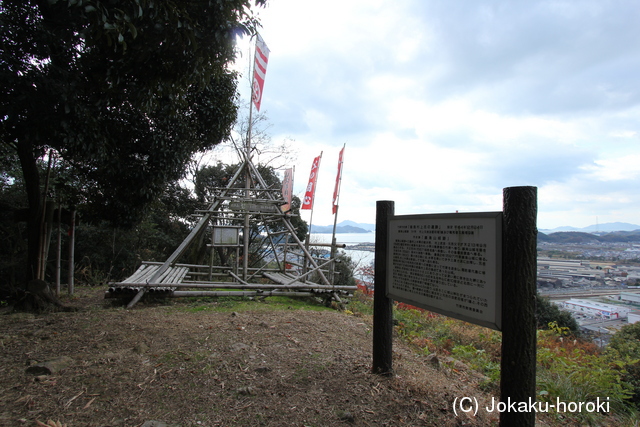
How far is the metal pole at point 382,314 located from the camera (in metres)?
3.15

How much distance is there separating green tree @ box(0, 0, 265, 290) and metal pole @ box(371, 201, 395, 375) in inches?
112

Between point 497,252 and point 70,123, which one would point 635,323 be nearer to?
point 497,252

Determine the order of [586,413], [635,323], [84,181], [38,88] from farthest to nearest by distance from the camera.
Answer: [84,181]
[635,323]
[38,88]
[586,413]

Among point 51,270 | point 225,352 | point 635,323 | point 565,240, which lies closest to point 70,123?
point 225,352

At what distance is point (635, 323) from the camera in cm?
624

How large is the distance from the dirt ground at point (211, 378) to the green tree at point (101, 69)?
2368 mm

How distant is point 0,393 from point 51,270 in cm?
909

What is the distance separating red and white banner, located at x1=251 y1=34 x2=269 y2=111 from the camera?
8.20m

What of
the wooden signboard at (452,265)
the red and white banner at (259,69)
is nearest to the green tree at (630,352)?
the wooden signboard at (452,265)

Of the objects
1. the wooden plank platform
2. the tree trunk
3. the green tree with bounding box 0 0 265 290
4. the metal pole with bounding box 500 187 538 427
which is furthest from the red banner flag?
the metal pole with bounding box 500 187 538 427

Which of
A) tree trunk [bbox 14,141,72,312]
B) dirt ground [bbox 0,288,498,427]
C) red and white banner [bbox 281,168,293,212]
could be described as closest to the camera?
dirt ground [bbox 0,288,498,427]

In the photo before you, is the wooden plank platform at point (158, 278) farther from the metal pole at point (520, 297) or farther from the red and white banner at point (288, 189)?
the metal pole at point (520, 297)

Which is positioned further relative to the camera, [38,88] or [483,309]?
[38,88]

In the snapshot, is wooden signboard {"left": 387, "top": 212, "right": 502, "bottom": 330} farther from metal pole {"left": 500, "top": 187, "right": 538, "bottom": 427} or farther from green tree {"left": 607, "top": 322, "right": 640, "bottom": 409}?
green tree {"left": 607, "top": 322, "right": 640, "bottom": 409}
